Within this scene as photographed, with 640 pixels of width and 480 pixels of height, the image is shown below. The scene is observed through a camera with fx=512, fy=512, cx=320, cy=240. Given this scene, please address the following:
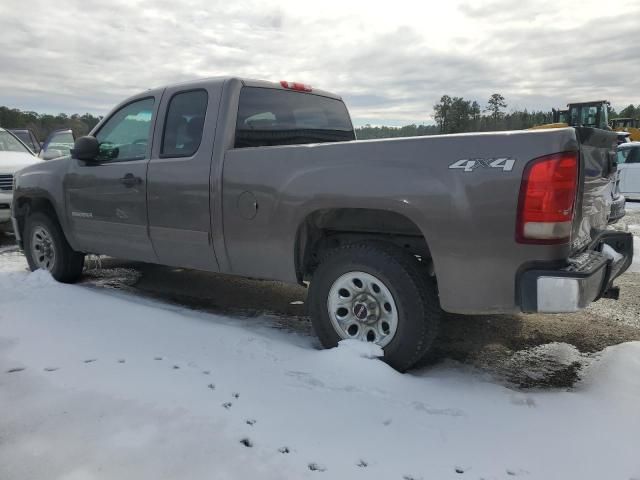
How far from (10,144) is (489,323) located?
9702 millimetres

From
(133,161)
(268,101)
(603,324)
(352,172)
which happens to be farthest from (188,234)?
(603,324)

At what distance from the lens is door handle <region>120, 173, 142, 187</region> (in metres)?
4.36

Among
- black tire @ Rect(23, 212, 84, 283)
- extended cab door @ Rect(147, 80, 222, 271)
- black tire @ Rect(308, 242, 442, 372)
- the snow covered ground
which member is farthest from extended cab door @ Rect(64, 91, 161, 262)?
black tire @ Rect(308, 242, 442, 372)

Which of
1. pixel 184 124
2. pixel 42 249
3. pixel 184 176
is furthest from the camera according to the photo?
pixel 42 249

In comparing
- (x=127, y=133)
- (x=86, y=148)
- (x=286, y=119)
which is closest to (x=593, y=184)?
(x=286, y=119)

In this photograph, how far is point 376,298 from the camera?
10.6ft

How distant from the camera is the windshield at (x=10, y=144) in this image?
32.1ft

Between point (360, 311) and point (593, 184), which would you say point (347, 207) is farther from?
point (593, 184)

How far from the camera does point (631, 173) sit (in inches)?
540

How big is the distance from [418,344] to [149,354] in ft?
5.77

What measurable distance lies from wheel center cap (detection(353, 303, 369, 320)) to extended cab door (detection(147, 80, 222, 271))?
1275mm

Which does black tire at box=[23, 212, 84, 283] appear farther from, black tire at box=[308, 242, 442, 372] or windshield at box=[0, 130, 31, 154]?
windshield at box=[0, 130, 31, 154]

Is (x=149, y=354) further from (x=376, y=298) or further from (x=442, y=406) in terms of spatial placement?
(x=442, y=406)

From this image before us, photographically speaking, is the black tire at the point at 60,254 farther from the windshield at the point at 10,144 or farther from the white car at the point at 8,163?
the windshield at the point at 10,144
